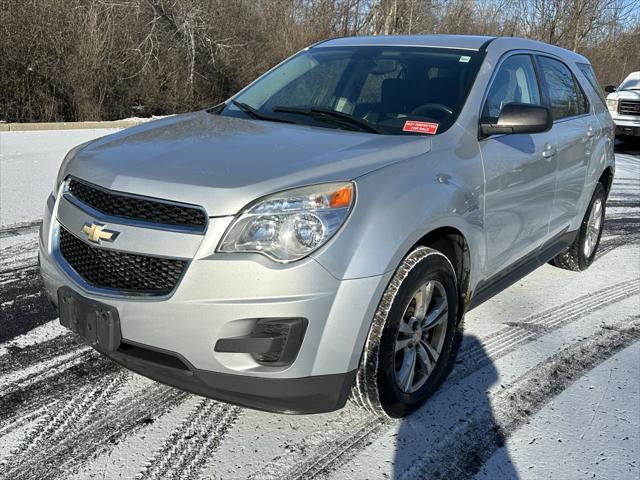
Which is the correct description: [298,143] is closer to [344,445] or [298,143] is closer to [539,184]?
[344,445]

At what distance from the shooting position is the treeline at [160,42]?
13.0 meters

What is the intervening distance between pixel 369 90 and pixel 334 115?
1.31ft

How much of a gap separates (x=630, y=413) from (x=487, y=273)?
100cm

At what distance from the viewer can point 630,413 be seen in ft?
10.1

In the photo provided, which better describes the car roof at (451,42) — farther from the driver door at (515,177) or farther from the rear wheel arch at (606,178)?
the rear wheel arch at (606,178)

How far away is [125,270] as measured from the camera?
7.98 ft

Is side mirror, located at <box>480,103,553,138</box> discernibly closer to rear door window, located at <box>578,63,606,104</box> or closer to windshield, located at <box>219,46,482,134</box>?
windshield, located at <box>219,46,482,134</box>

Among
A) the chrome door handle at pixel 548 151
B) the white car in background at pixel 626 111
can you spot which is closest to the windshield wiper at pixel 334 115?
the chrome door handle at pixel 548 151

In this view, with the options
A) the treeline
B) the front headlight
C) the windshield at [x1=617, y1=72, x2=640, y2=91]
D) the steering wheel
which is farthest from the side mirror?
the windshield at [x1=617, y1=72, x2=640, y2=91]

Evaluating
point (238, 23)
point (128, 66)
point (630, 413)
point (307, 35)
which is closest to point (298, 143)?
point (630, 413)

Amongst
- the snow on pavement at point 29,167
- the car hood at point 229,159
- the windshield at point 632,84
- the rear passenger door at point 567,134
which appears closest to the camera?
the car hood at point 229,159

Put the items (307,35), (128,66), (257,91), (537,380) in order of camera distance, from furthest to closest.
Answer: (307,35) → (128,66) → (257,91) → (537,380)

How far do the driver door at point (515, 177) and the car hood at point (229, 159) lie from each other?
596 mm

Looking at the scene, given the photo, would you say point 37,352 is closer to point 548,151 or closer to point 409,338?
point 409,338
